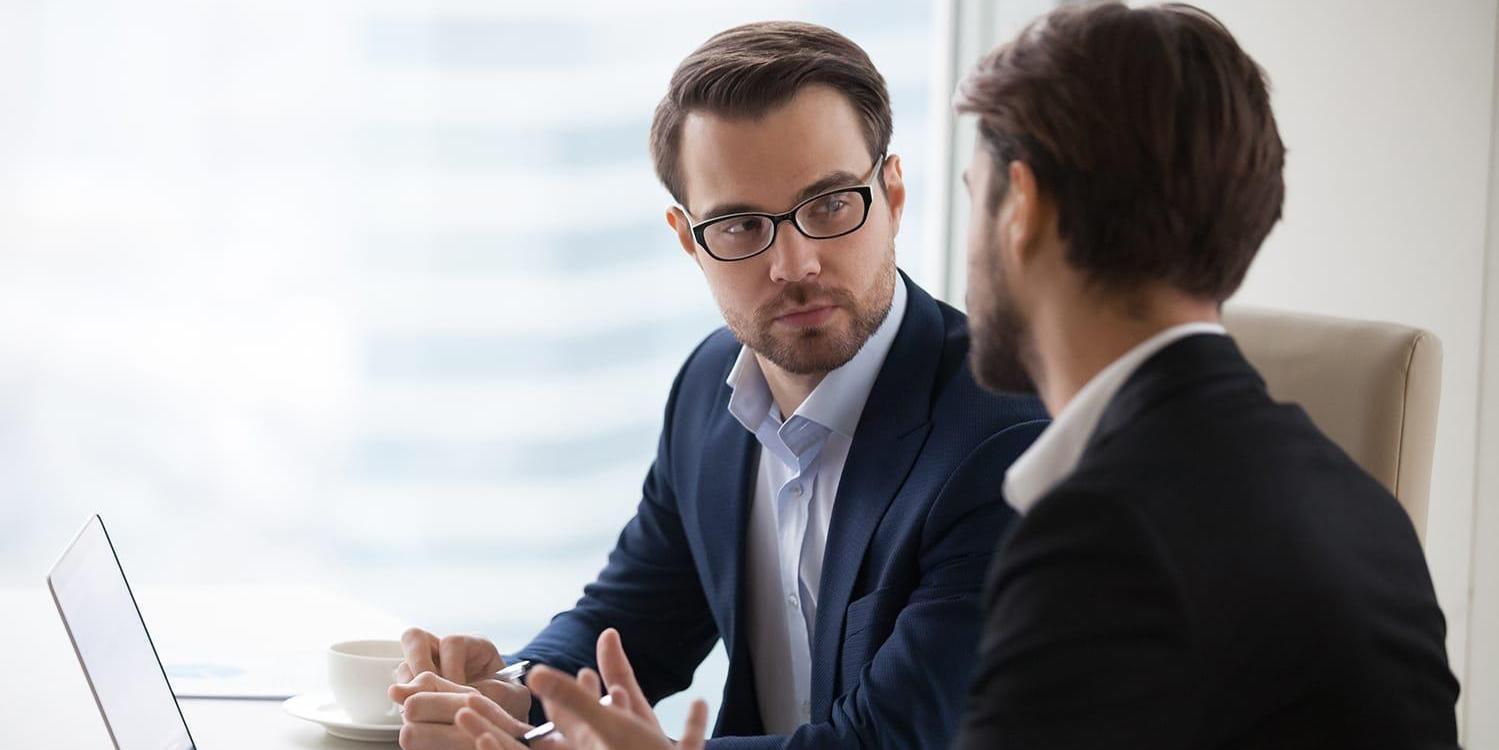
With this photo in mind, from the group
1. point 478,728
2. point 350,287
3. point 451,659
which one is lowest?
point 478,728

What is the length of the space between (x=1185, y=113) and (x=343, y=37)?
98.9 inches

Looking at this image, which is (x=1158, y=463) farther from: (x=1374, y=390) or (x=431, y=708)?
(x=431, y=708)

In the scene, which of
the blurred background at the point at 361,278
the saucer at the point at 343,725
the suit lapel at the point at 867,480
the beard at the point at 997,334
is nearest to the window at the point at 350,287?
the blurred background at the point at 361,278

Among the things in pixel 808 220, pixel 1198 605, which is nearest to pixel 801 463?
pixel 808 220

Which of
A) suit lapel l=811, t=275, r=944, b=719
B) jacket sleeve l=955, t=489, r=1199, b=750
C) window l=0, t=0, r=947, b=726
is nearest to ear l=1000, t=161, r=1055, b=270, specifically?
jacket sleeve l=955, t=489, r=1199, b=750

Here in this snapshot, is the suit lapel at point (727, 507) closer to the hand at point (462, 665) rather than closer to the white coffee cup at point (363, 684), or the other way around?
the hand at point (462, 665)

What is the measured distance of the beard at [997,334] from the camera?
1.05 metres

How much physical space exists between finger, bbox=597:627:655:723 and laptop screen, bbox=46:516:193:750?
0.40m

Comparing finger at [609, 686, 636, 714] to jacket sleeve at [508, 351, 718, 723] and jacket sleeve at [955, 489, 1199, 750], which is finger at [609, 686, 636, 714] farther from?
jacket sleeve at [508, 351, 718, 723]

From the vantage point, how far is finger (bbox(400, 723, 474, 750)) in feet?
4.30

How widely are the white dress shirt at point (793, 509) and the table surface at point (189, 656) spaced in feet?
1.51

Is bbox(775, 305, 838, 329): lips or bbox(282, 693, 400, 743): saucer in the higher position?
bbox(775, 305, 838, 329): lips

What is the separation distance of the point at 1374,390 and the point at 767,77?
2.42ft

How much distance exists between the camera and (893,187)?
1.73 meters
